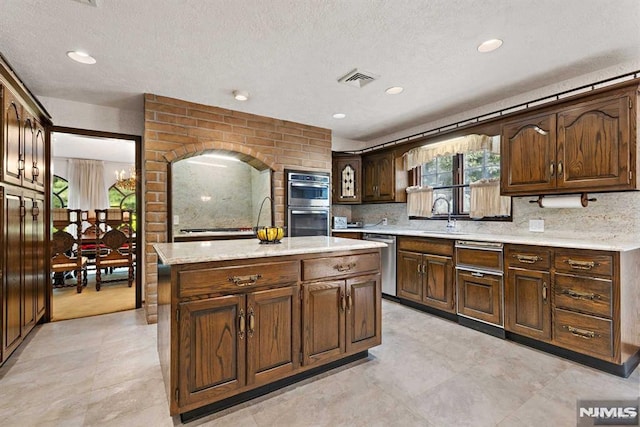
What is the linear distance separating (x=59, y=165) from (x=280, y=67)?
6.69 meters

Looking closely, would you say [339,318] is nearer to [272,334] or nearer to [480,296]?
[272,334]

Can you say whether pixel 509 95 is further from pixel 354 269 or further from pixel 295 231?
pixel 295 231

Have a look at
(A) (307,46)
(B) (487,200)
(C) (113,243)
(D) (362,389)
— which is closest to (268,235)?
(D) (362,389)

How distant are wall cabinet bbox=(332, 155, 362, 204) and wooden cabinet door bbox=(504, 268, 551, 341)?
104 inches

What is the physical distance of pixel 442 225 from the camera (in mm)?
4055

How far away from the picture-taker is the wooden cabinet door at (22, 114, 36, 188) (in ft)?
8.43

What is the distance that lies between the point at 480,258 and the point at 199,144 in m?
3.24

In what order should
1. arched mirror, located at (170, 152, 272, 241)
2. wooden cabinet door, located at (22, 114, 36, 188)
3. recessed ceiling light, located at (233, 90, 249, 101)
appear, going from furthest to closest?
arched mirror, located at (170, 152, 272, 241), recessed ceiling light, located at (233, 90, 249, 101), wooden cabinet door, located at (22, 114, 36, 188)

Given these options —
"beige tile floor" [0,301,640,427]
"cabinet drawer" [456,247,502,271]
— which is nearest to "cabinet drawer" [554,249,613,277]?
"cabinet drawer" [456,247,502,271]

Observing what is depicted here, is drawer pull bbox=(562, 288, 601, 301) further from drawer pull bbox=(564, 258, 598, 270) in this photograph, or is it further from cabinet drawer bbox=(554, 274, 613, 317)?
drawer pull bbox=(564, 258, 598, 270)

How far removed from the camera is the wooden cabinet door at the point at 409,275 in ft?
11.4

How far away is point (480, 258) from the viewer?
292 cm

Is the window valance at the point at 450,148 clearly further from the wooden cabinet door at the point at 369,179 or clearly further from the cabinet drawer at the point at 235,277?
the cabinet drawer at the point at 235,277

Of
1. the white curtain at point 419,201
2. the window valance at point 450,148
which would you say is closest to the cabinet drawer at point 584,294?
the window valance at point 450,148
